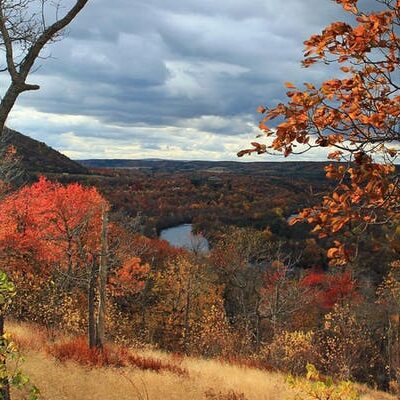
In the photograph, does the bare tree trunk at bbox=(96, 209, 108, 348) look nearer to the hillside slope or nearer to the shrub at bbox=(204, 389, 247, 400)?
the shrub at bbox=(204, 389, 247, 400)

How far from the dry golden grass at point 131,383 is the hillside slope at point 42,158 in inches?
4113

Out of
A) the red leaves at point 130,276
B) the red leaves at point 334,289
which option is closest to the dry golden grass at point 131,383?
the red leaves at point 130,276

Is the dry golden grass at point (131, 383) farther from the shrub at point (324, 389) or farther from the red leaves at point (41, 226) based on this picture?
the red leaves at point (41, 226)

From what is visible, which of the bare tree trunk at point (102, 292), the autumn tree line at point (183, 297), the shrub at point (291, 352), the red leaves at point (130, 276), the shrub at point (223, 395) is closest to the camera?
the shrub at point (223, 395)

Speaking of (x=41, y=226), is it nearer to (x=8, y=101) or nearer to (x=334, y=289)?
(x=8, y=101)

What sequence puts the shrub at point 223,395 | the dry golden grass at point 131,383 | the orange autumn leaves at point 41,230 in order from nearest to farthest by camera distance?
1. the dry golden grass at point 131,383
2. the shrub at point 223,395
3. the orange autumn leaves at point 41,230

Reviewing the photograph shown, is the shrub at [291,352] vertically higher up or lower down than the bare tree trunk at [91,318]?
lower down

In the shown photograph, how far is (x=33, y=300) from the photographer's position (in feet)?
83.6

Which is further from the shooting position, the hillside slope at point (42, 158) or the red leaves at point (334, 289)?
the hillside slope at point (42, 158)

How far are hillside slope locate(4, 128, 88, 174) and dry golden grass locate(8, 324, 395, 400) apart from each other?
10447 cm

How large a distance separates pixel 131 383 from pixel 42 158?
4860 inches

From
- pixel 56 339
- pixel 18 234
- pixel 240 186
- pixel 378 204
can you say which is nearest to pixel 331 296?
pixel 18 234

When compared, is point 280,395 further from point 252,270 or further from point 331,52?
point 252,270

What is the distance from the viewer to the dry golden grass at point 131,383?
12375 millimetres
